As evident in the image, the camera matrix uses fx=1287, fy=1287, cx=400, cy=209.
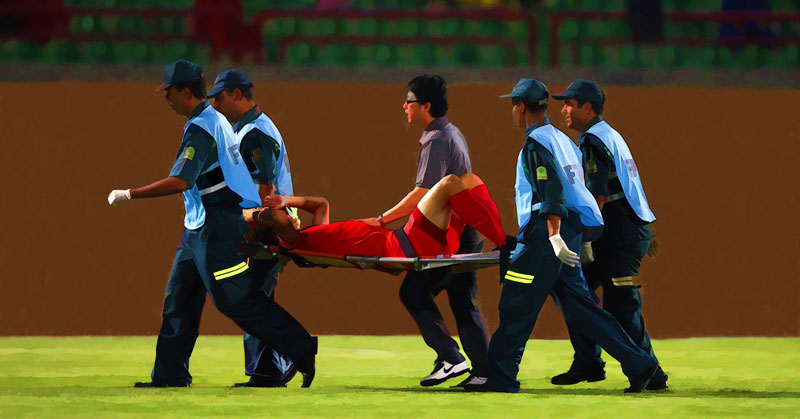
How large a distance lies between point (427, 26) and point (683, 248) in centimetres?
423

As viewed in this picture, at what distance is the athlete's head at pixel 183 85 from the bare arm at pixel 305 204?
69 centimetres

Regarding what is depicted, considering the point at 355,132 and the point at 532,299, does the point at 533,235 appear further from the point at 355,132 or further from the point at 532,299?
the point at 355,132

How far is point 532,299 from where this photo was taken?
676 centimetres

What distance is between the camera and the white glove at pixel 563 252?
21.8 ft

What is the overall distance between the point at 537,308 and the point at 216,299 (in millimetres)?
1740

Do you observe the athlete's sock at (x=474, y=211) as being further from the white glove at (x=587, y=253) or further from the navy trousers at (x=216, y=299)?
the navy trousers at (x=216, y=299)

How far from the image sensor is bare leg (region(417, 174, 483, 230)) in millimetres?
6969

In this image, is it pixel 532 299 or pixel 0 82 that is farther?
pixel 0 82

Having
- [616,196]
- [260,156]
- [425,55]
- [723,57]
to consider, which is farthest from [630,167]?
[723,57]

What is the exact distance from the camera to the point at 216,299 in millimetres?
7012

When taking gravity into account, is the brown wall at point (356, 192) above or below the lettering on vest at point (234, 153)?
below

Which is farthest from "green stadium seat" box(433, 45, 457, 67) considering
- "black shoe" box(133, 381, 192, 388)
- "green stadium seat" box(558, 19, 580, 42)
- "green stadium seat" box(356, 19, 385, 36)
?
"black shoe" box(133, 381, 192, 388)

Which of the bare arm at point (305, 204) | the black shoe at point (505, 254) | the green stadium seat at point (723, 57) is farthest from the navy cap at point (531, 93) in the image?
the green stadium seat at point (723, 57)

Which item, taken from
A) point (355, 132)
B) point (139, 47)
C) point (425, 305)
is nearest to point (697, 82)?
point (355, 132)
